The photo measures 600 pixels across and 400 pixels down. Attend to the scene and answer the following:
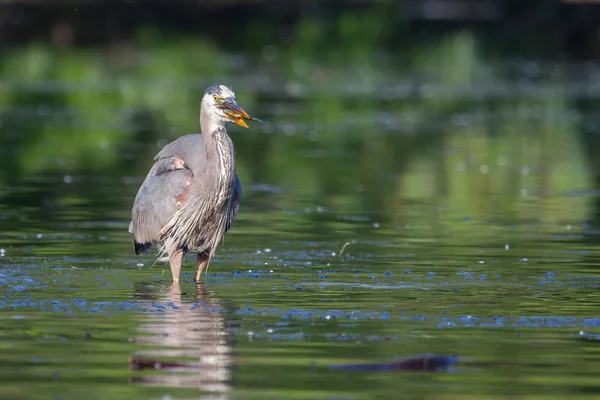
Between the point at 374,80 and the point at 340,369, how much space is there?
101 feet

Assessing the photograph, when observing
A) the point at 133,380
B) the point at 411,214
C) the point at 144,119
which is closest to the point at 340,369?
the point at 133,380

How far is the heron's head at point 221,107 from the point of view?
12250 mm

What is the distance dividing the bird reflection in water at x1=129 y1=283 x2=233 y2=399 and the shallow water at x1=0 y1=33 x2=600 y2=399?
19 mm

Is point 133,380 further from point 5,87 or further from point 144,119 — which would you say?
point 5,87

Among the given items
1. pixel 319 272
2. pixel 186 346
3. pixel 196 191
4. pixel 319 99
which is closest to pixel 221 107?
pixel 196 191

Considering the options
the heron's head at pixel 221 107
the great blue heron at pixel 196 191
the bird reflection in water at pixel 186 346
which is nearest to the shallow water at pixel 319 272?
the bird reflection in water at pixel 186 346

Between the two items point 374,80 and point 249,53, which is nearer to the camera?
point 374,80

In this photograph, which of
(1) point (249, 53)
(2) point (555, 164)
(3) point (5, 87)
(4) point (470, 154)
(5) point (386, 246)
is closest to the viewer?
(5) point (386, 246)

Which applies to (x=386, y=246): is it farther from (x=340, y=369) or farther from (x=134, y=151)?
(x=134, y=151)

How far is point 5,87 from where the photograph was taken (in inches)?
1428

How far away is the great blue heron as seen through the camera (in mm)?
12289

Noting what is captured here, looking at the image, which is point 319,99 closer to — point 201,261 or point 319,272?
point 201,261

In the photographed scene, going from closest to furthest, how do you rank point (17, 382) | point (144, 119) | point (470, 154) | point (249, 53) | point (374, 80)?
point (17, 382), point (470, 154), point (144, 119), point (374, 80), point (249, 53)

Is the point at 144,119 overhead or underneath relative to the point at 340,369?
underneath
